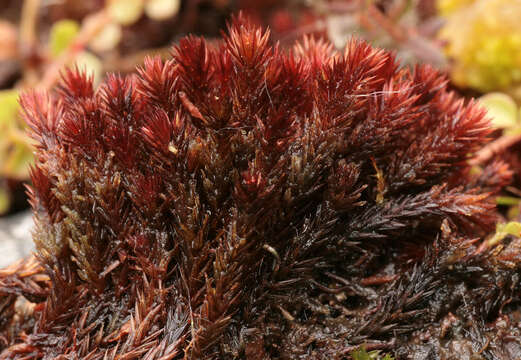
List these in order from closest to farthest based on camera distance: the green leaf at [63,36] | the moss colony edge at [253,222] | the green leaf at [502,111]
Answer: the moss colony edge at [253,222] < the green leaf at [502,111] < the green leaf at [63,36]

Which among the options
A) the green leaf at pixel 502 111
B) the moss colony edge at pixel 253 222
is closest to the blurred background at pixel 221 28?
the green leaf at pixel 502 111

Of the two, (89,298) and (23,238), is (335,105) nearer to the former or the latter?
(89,298)

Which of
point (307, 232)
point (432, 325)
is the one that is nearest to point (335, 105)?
point (307, 232)

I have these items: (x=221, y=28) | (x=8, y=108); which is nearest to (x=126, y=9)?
(x=221, y=28)

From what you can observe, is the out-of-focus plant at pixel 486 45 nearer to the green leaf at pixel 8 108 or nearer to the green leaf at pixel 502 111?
the green leaf at pixel 502 111

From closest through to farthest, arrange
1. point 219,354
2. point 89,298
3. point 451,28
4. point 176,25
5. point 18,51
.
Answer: point 219,354, point 89,298, point 451,28, point 18,51, point 176,25

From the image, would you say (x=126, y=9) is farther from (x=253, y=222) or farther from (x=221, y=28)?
(x=253, y=222)
